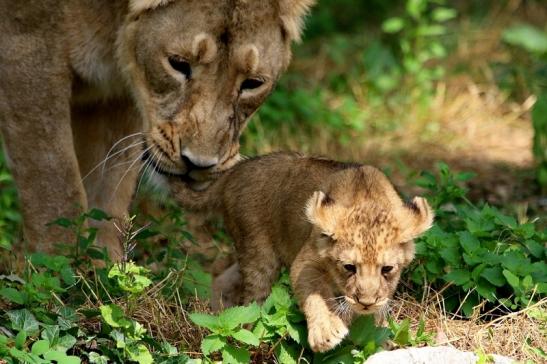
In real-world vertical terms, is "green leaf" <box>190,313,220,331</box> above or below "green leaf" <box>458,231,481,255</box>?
above

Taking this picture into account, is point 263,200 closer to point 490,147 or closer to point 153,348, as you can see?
point 153,348

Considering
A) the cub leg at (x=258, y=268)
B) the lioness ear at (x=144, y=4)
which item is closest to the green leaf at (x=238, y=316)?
the cub leg at (x=258, y=268)

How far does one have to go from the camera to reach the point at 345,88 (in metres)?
9.25

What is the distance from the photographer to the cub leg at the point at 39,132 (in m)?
5.47

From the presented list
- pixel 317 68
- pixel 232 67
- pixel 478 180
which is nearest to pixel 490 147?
pixel 478 180

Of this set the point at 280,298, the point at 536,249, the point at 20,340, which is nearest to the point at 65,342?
the point at 20,340

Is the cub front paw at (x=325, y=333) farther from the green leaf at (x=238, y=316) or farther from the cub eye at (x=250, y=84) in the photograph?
the cub eye at (x=250, y=84)

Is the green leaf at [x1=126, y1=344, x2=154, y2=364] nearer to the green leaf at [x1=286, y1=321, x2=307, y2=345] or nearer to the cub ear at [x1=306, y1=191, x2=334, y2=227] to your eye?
the green leaf at [x1=286, y1=321, x2=307, y2=345]

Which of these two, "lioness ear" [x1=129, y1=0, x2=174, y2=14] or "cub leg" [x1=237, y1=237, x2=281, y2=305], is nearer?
"cub leg" [x1=237, y1=237, x2=281, y2=305]

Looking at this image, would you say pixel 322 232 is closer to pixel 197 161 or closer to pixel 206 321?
pixel 206 321

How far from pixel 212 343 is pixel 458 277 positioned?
1.15 metres

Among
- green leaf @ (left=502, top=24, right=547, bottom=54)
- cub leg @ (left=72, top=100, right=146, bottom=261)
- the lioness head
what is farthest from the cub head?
green leaf @ (left=502, top=24, right=547, bottom=54)

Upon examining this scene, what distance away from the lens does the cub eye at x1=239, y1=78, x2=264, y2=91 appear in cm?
527

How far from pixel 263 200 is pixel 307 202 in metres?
0.44
